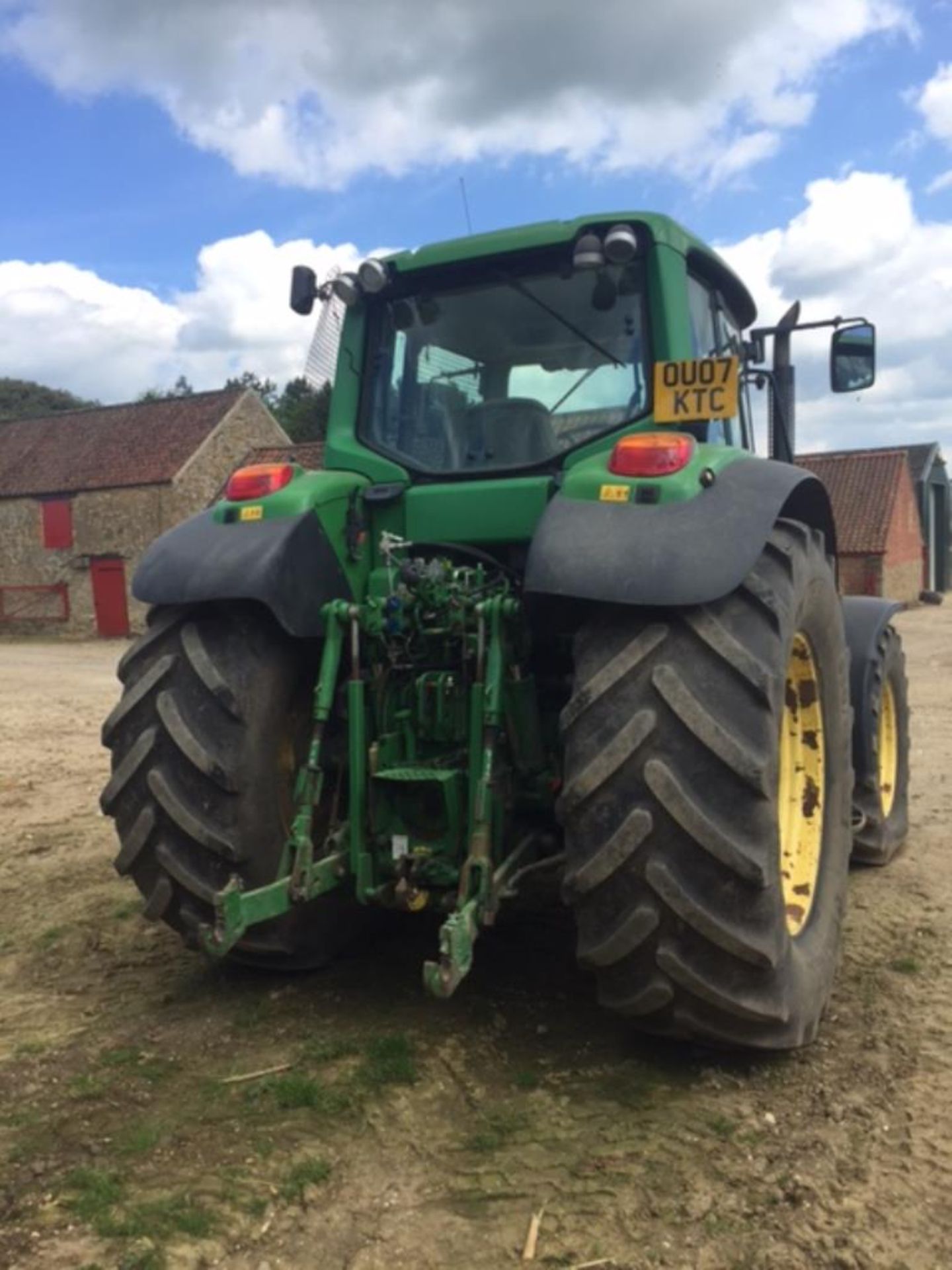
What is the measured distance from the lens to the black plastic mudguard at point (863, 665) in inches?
205

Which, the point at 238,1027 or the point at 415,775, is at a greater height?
the point at 415,775

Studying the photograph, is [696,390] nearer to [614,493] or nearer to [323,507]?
[614,493]

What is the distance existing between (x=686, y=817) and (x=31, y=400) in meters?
72.5

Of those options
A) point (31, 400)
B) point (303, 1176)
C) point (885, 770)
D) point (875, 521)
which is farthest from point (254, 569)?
point (31, 400)

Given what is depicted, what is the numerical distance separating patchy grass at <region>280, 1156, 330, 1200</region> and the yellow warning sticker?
1.87 m

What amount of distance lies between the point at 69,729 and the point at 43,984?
7.03 meters

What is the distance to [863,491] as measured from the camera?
3009 centimetres

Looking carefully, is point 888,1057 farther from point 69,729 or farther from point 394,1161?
point 69,729

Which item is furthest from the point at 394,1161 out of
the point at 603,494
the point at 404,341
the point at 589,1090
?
the point at 404,341

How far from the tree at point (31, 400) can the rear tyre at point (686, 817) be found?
68.6m

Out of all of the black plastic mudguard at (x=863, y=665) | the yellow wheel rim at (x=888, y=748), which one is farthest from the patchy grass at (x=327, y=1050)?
the yellow wheel rim at (x=888, y=748)

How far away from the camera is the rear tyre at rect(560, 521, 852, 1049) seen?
2.89 m

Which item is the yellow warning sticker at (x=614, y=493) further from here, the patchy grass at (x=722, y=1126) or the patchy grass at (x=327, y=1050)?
the patchy grass at (x=327, y=1050)

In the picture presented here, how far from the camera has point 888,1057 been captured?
3.33 meters
